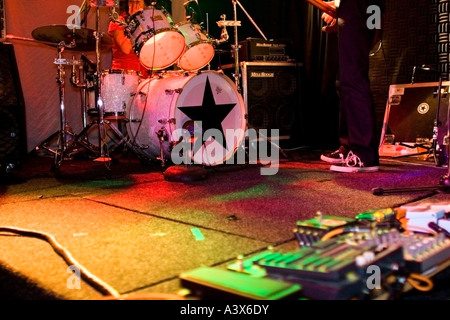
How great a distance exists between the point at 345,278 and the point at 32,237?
1553mm

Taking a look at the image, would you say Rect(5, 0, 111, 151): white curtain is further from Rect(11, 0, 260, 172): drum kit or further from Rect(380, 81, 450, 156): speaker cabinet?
Rect(380, 81, 450, 156): speaker cabinet

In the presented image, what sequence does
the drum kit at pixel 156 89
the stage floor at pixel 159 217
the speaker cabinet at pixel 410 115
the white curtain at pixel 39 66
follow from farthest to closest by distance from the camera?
the white curtain at pixel 39 66
the speaker cabinet at pixel 410 115
the drum kit at pixel 156 89
the stage floor at pixel 159 217

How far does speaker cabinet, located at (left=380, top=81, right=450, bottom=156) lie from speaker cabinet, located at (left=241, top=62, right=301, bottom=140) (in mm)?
1211

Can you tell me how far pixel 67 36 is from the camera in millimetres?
4023

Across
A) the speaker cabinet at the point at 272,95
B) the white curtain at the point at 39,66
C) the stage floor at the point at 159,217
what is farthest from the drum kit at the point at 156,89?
the white curtain at the point at 39,66

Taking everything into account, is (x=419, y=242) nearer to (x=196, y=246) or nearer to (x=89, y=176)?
(x=196, y=246)

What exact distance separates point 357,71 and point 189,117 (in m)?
1.51

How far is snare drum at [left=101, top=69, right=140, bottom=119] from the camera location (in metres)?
4.45

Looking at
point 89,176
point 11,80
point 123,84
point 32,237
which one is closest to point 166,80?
point 123,84

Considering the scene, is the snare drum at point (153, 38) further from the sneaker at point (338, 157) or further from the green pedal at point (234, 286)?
the green pedal at point (234, 286)

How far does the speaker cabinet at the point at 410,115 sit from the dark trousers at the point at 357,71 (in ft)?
4.31

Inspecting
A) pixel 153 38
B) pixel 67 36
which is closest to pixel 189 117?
pixel 153 38

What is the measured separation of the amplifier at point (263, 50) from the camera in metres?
5.72

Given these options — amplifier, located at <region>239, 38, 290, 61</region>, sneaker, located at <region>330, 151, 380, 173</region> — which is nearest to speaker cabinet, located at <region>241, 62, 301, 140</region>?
amplifier, located at <region>239, 38, 290, 61</region>
